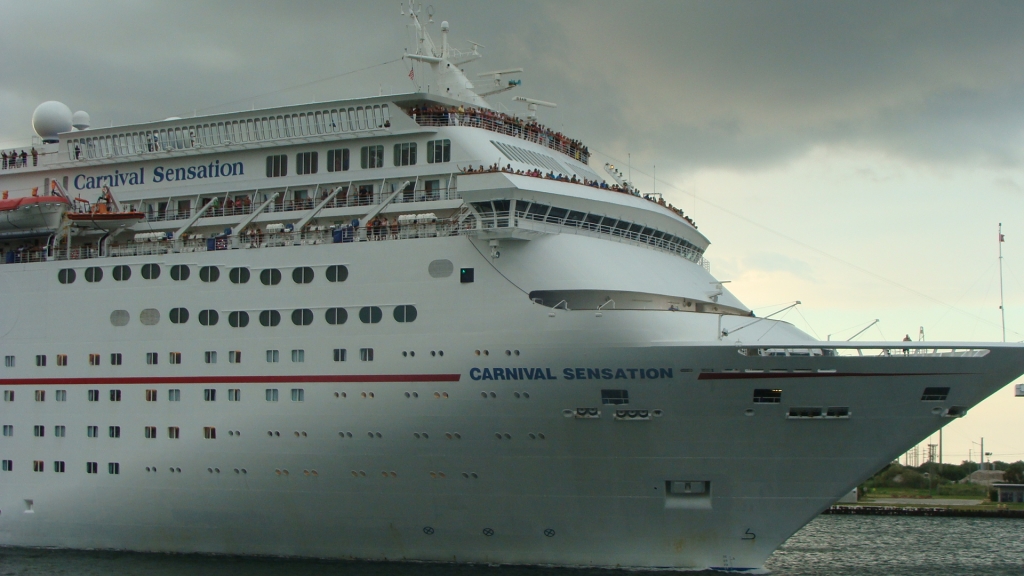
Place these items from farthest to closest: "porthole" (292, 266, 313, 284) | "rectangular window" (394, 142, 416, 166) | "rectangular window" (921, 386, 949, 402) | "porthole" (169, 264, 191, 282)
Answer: "rectangular window" (394, 142, 416, 166) < "porthole" (169, 264, 191, 282) < "porthole" (292, 266, 313, 284) < "rectangular window" (921, 386, 949, 402)

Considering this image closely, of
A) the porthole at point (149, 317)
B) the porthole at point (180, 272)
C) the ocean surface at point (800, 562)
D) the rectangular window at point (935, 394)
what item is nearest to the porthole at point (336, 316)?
the porthole at point (180, 272)

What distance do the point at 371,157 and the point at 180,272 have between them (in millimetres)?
5889

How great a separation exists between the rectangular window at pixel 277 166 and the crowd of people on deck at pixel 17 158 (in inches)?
345

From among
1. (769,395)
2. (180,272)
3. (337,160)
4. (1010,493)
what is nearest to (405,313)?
(337,160)

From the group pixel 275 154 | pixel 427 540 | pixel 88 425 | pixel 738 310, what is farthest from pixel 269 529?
pixel 738 310

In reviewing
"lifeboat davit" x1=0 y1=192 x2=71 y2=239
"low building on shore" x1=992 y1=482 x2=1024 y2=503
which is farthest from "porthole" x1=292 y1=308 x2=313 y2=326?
"low building on shore" x1=992 y1=482 x2=1024 y2=503

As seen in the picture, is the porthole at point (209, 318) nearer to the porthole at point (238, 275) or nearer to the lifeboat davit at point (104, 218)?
the porthole at point (238, 275)

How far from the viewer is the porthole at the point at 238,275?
26266 millimetres

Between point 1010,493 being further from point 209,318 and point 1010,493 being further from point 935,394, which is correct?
point 209,318

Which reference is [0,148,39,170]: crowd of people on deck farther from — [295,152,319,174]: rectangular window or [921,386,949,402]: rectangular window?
[921,386,949,402]: rectangular window

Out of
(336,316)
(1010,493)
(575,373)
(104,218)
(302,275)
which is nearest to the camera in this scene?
(575,373)

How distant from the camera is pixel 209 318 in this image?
86.7 feet

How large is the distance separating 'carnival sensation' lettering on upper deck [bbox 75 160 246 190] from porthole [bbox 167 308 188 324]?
450cm

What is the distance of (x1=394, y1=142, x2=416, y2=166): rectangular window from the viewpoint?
27.1m
